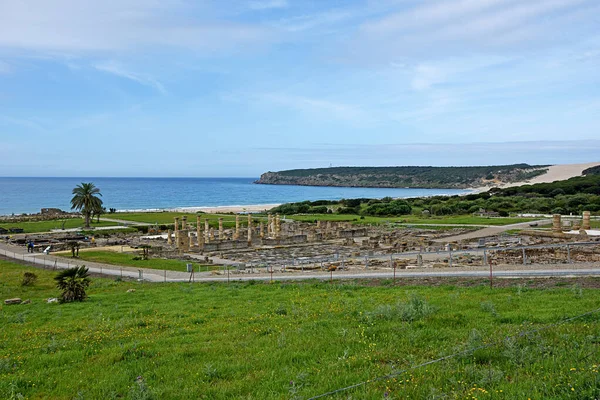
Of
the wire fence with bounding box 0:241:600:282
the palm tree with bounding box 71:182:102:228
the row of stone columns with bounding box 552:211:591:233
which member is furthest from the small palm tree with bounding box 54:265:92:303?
the palm tree with bounding box 71:182:102:228

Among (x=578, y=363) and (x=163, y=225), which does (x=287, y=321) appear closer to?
(x=578, y=363)

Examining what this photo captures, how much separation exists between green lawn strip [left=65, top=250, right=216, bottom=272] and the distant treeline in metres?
52.3

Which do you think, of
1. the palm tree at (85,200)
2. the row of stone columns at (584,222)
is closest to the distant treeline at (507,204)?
the row of stone columns at (584,222)

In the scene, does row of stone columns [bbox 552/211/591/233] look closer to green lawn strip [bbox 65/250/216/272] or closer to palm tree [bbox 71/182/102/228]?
green lawn strip [bbox 65/250/216/272]

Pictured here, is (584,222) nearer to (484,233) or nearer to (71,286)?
(484,233)

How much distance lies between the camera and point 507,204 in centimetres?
→ 8050

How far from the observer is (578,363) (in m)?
6.15

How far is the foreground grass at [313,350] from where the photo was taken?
595 cm

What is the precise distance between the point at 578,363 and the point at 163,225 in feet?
220

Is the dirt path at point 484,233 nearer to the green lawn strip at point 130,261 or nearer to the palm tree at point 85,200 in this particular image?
the green lawn strip at point 130,261

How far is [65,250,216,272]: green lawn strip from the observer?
1356 inches

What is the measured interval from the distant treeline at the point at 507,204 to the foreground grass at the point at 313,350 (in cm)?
6487

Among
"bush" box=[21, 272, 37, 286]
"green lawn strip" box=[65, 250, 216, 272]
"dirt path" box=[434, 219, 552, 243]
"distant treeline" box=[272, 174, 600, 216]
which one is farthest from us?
"distant treeline" box=[272, 174, 600, 216]

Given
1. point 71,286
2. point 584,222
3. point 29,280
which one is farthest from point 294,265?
point 584,222
